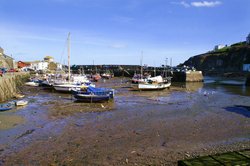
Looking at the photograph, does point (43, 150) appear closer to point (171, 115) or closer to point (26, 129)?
point (26, 129)

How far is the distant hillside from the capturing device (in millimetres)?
110450

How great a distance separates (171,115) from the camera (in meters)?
22.6

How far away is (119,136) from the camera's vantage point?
15.4 meters

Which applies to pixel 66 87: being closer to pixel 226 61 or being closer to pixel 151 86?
pixel 151 86

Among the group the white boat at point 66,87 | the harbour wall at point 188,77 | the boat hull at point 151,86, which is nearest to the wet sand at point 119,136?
the white boat at point 66,87

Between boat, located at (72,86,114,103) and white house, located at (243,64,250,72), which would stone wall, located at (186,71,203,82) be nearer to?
white house, located at (243,64,250,72)

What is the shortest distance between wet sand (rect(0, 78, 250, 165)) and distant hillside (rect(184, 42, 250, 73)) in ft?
317

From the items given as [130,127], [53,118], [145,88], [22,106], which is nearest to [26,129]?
[53,118]

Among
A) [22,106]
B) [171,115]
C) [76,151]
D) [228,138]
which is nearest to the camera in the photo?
[76,151]

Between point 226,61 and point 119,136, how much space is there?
392ft

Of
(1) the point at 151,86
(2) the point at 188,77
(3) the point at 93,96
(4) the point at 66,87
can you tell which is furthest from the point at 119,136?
(2) the point at 188,77

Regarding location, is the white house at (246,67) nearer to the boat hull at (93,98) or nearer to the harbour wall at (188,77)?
the harbour wall at (188,77)

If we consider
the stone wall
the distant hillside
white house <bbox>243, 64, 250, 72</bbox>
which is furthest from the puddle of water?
the distant hillside

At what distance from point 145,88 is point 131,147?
107ft
